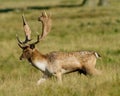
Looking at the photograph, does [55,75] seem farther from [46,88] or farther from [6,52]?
[6,52]

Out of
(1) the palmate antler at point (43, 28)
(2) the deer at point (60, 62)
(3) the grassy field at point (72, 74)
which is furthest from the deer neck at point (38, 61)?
(1) the palmate antler at point (43, 28)

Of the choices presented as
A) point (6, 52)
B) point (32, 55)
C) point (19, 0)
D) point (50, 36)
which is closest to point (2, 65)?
point (6, 52)

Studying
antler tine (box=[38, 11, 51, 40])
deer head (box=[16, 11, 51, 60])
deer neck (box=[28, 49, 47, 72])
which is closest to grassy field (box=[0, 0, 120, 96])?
deer neck (box=[28, 49, 47, 72])

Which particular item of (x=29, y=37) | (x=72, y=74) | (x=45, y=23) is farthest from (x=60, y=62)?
(x=72, y=74)

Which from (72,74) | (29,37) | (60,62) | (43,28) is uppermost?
(43,28)

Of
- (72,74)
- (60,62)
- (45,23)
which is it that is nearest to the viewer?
(60,62)

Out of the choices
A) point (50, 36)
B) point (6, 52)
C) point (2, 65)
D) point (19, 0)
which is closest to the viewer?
point (2, 65)

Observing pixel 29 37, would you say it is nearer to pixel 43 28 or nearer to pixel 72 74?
pixel 43 28

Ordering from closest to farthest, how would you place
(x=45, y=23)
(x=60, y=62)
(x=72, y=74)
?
(x=60, y=62) < (x=45, y=23) < (x=72, y=74)

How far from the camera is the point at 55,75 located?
Result: 33.1 ft

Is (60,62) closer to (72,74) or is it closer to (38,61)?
(38,61)

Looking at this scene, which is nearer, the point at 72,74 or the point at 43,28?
the point at 43,28

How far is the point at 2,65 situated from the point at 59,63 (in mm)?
4241

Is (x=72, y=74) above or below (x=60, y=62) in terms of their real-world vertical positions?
below
